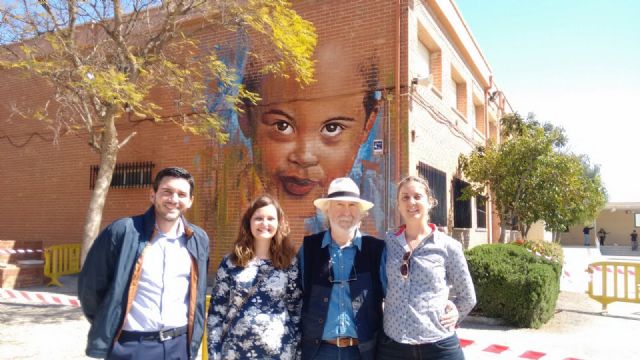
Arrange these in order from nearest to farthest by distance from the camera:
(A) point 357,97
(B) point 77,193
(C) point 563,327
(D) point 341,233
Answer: (D) point 341,233 < (C) point 563,327 < (A) point 357,97 < (B) point 77,193

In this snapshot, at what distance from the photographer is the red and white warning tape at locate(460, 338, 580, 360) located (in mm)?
4723

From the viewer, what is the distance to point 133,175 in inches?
479

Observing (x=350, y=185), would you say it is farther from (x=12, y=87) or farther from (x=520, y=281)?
(x=12, y=87)

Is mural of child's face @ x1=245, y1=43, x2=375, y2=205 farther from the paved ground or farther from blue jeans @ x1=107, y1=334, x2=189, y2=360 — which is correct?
blue jeans @ x1=107, y1=334, x2=189, y2=360

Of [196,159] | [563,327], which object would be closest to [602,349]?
[563,327]

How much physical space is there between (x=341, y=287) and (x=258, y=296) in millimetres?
488

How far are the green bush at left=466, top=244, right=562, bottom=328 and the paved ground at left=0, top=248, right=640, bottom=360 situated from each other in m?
0.21

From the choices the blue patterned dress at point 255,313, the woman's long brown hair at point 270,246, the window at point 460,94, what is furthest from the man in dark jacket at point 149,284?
the window at point 460,94

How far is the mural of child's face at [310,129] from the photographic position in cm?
966

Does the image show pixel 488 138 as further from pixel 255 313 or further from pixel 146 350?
pixel 146 350

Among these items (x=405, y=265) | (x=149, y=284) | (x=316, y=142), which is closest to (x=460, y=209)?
(x=316, y=142)

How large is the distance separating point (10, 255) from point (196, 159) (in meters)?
4.57

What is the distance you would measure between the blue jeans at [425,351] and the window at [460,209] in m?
9.80

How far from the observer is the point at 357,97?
9641 millimetres
